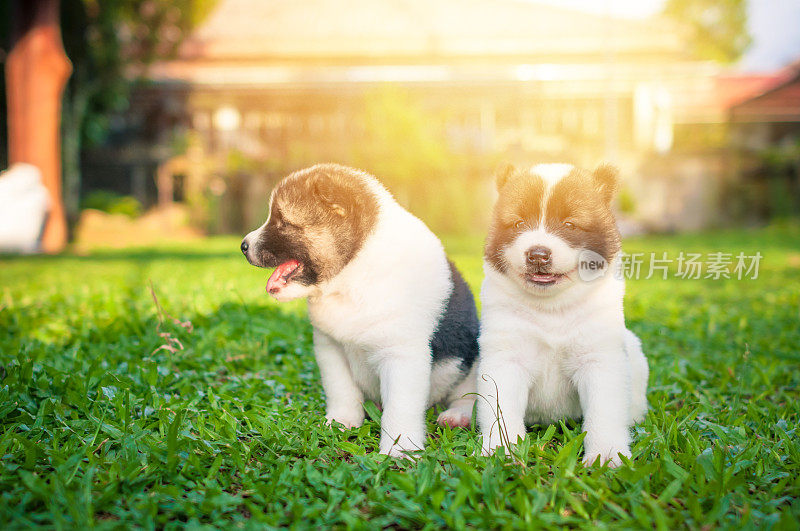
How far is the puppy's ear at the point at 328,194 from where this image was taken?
282cm

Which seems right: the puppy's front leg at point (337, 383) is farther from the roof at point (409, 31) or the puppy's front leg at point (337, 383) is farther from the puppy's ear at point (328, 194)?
the roof at point (409, 31)

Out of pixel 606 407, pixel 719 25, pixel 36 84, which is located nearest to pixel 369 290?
pixel 606 407

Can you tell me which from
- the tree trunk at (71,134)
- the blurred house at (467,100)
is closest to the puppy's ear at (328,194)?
the tree trunk at (71,134)

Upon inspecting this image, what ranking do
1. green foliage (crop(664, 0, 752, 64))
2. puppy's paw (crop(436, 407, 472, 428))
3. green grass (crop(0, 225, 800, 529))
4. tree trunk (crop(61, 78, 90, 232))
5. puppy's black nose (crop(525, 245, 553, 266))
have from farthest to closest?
green foliage (crop(664, 0, 752, 64)), tree trunk (crop(61, 78, 90, 232)), puppy's paw (crop(436, 407, 472, 428)), puppy's black nose (crop(525, 245, 553, 266)), green grass (crop(0, 225, 800, 529))

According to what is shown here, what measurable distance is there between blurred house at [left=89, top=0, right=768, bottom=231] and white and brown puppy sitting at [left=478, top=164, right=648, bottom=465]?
18.1 metres

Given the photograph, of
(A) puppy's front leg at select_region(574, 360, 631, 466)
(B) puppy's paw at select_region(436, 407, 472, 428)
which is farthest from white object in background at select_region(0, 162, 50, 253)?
(A) puppy's front leg at select_region(574, 360, 631, 466)

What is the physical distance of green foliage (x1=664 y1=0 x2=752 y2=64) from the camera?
1420 inches

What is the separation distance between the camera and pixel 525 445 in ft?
8.41

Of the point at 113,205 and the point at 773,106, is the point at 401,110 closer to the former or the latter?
the point at 113,205

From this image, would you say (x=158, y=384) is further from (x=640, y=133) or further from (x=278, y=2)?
(x=278, y=2)

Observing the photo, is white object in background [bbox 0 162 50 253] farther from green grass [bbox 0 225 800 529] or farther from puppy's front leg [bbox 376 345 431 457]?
puppy's front leg [bbox 376 345 431 457]

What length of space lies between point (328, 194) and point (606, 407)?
1.50 meters

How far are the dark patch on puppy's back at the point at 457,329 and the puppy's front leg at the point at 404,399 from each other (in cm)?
17

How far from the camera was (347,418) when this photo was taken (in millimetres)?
3045
